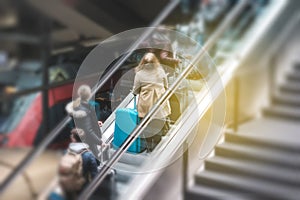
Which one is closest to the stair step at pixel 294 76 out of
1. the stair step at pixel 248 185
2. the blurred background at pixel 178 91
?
the blurred background at pixel 178 91

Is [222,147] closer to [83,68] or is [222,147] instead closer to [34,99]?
[34,99]

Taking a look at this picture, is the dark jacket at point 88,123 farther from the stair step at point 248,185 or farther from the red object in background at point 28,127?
the stair step at point 248,185

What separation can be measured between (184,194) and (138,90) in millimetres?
886

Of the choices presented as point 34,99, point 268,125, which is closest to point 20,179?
point 34,99

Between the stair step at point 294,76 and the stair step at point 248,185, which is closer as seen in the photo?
the stair step at point 248,185

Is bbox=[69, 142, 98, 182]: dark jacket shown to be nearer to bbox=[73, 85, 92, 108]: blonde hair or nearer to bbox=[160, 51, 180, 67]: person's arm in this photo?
bbox=[73, 85, 92, 108]: blonde hair

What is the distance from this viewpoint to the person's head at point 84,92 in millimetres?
755

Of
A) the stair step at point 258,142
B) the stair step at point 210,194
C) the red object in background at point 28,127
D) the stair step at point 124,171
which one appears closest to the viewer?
the stair step at point 124,171

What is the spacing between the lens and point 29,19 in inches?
37.6

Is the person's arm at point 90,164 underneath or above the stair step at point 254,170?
above

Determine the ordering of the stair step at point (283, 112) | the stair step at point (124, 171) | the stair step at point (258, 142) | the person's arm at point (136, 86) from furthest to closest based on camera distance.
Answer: the stair step at point (283, 112)
the stair step at point (258, 142)
the stair step at point (124, 171)
the person's arm at point (136, 86)

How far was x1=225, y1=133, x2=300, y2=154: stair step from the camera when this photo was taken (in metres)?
1.69

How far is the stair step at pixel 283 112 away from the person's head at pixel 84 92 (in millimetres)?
1356

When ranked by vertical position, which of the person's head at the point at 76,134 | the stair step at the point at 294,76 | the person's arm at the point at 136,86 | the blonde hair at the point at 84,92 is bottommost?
the person's head at the point at 76,134
